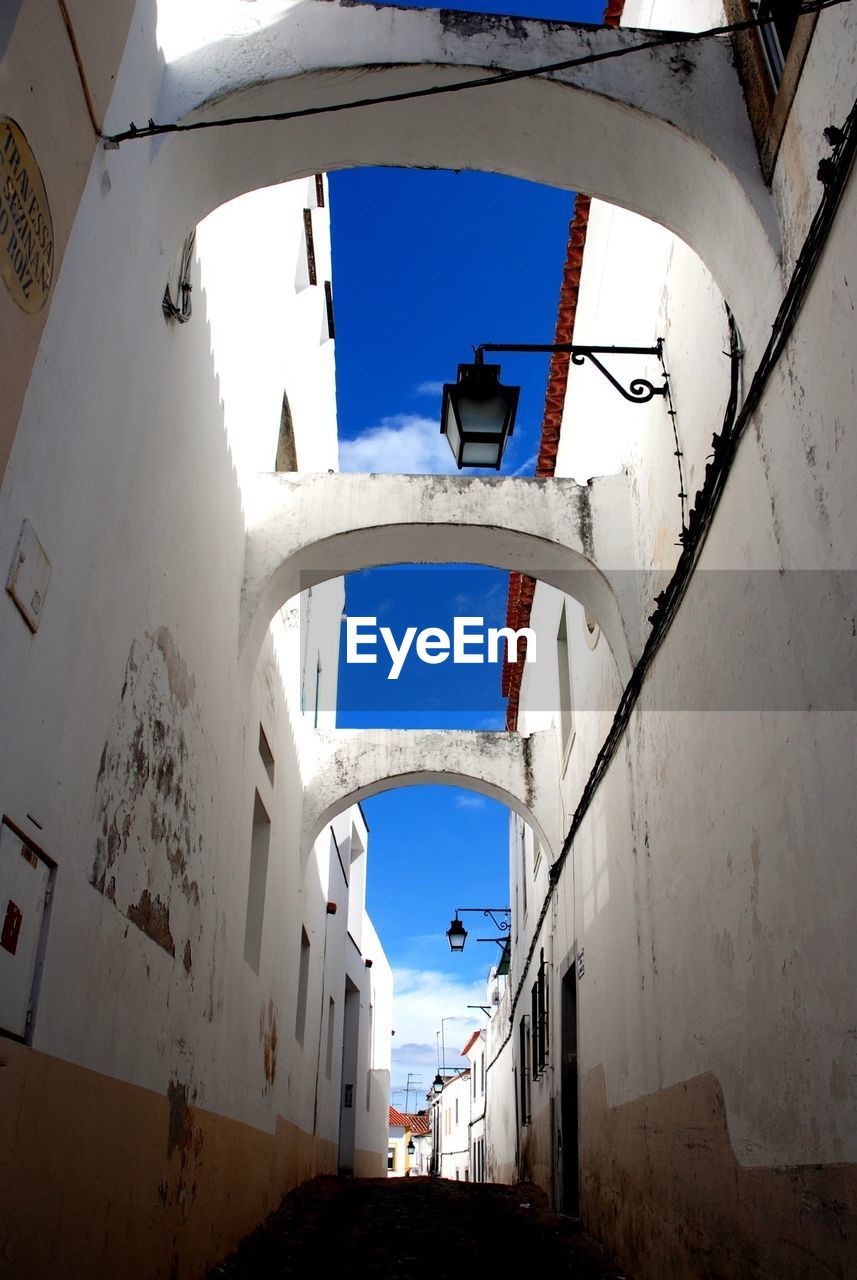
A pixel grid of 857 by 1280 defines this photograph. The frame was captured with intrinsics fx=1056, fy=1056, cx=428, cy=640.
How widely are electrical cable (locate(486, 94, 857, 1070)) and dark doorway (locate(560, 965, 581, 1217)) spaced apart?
3.16 m

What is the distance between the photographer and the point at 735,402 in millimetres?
4117

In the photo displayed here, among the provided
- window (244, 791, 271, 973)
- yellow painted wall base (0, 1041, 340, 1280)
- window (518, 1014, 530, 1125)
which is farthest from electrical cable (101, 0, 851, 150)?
window (518, 1014, 530, 1125)

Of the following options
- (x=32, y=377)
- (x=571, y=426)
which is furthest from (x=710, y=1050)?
(x=571, y=426)

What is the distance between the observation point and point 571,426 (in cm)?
855

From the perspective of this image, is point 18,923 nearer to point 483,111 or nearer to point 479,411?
point 479,411

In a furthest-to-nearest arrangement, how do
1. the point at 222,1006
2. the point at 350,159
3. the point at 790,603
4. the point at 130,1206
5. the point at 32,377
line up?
the point at 222,1006
the point at 350,159
the point at 130,1206
the point at 790,603
the point at 32,377

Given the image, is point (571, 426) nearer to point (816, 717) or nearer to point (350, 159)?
point (350, 159)

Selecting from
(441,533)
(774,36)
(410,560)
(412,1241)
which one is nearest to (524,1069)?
(412,1241)

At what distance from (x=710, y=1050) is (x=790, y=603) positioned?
1.92 m

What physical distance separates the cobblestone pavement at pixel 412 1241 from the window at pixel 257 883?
5.66 ft

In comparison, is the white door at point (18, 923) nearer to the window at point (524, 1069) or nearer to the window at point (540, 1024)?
the window at point (540, 1024)

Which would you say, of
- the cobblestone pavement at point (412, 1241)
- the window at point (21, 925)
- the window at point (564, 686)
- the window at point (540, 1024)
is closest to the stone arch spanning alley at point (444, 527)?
the window at point (564, 686)

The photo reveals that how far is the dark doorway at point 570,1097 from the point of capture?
830cm

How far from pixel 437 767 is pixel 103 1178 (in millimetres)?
7815
